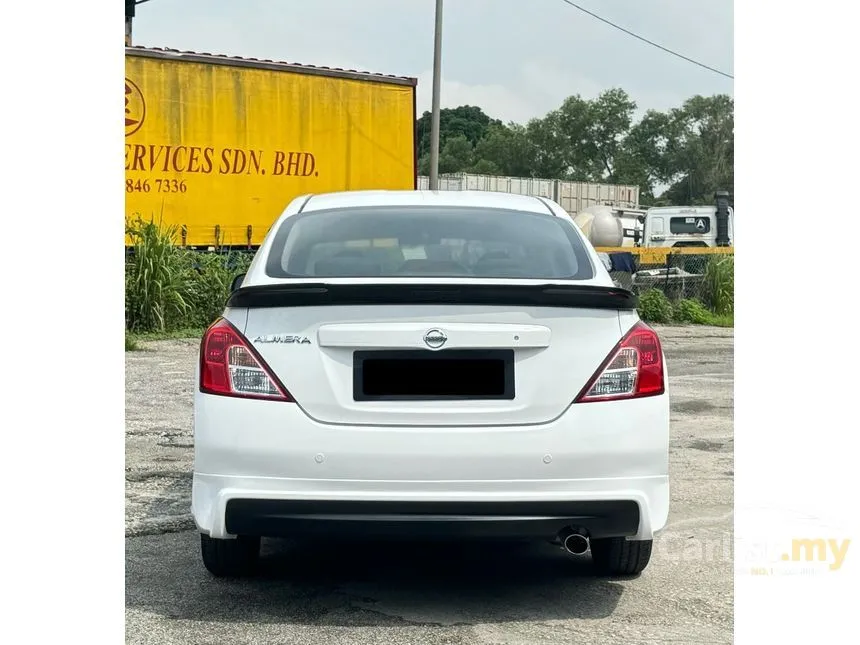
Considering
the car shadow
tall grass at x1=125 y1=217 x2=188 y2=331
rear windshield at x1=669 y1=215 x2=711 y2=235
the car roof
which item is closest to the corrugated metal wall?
rear windshield at x1=669 y1=215 x2=711 y2=235

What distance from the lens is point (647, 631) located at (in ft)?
13.3

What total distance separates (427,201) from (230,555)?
1725 millimetres

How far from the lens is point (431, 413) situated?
389 cm

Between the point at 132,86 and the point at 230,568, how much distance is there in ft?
48.0

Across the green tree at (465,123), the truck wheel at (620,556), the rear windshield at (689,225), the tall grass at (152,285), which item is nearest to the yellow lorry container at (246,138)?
the tall grass at (152,285)

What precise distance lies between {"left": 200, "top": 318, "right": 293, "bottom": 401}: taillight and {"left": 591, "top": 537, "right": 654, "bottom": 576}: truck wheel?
5.09ft

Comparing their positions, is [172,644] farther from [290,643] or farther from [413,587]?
[413,587]

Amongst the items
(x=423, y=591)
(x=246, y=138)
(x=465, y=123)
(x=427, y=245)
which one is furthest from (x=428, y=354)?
(x=465, y=123)

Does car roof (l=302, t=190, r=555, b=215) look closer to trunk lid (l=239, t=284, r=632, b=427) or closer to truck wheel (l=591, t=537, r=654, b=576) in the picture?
trunk lid (l=239, t=284, r=632, b=427)

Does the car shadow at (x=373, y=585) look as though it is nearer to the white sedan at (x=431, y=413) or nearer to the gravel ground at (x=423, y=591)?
the gravel ground at (x=423, y=591)

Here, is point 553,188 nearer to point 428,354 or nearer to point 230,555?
point 230,555

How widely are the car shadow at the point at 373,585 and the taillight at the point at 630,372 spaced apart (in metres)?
0.85
